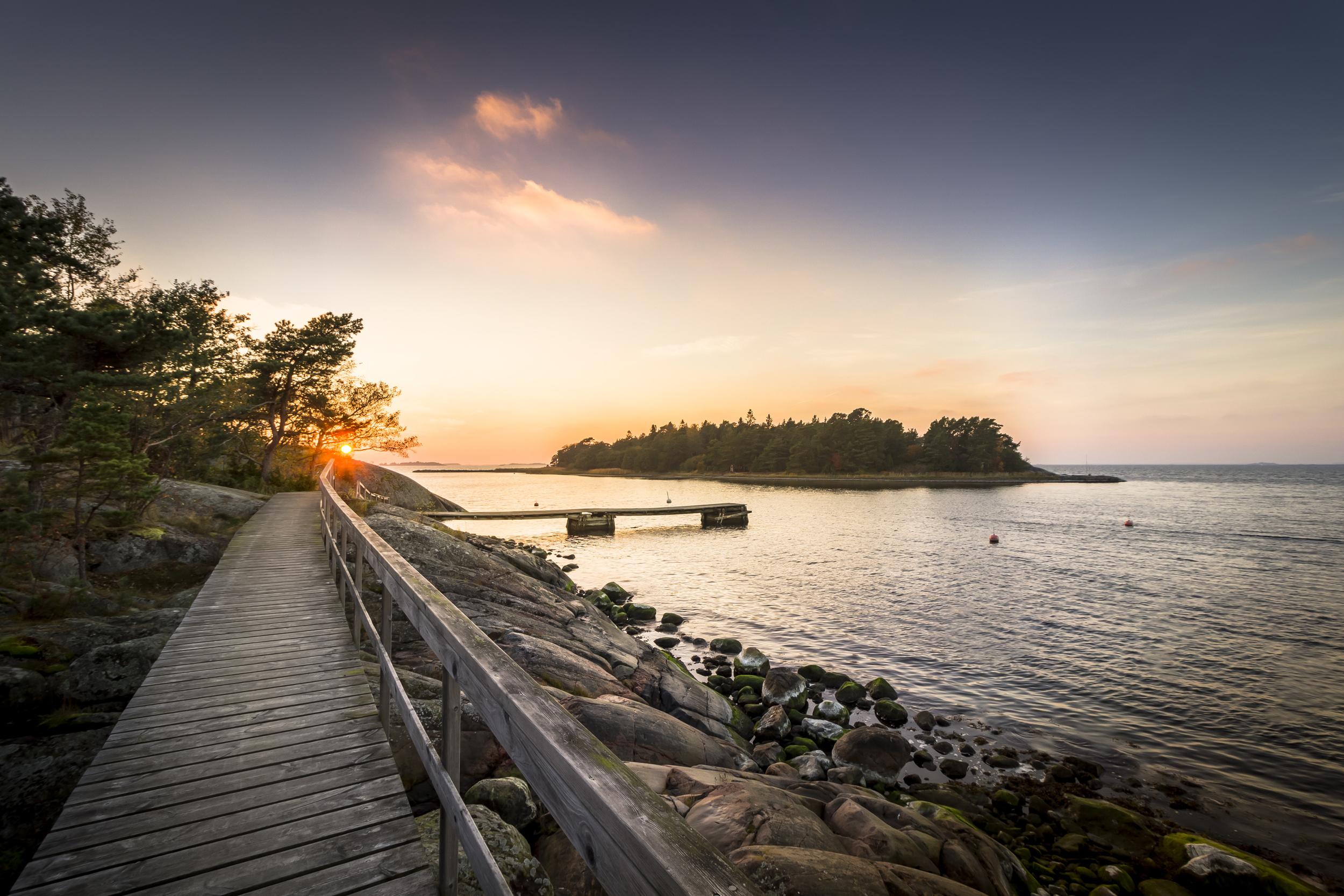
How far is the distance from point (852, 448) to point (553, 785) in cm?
12355

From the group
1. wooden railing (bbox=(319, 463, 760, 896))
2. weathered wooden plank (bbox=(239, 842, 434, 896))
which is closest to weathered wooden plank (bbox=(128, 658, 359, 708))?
wooden railing (bbox=(319, 463, 760, 896))

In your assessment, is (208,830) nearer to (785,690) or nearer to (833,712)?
(833,712)

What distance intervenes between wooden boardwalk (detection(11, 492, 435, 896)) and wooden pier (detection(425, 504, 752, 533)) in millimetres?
25273

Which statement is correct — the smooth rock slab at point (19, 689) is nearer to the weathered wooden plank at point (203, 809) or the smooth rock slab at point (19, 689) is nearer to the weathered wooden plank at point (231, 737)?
the weathered wooden plank at point (231, 737)

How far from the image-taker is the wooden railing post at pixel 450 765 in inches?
96.7

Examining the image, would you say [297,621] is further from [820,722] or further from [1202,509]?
[1202,509]

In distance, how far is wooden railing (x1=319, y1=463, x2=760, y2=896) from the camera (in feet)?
3.64

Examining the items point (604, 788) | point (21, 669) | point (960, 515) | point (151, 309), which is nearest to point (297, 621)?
point (21, 669)

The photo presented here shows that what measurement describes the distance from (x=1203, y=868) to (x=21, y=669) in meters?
12.3

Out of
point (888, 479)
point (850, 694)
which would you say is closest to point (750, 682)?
point (850, 694)

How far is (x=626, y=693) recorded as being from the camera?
8.47 m

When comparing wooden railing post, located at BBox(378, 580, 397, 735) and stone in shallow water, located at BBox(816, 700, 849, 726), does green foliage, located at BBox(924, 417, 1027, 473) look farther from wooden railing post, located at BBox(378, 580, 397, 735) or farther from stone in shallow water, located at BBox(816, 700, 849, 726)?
wooden railing post, located at BBox(378, 580, 397, 735)

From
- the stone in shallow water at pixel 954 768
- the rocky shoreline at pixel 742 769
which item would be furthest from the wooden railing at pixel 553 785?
the stone in shallow water at pixel 954 768

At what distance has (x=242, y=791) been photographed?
132 inches
